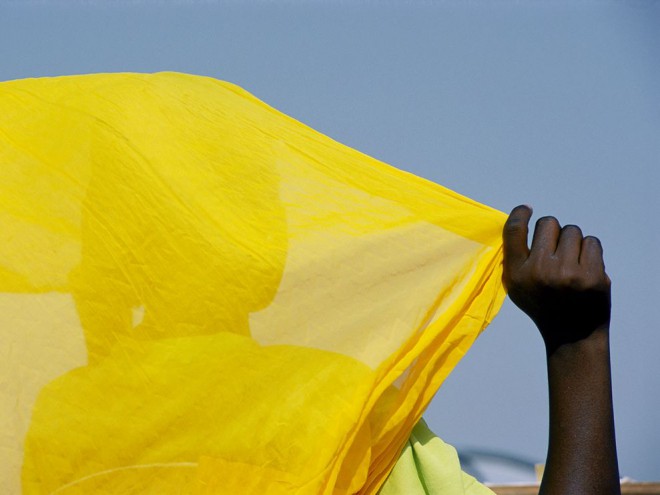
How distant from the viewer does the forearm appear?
1.08 metres

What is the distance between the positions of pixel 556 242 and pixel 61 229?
59 cm

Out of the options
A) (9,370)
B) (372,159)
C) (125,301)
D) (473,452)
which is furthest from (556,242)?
(473,452)

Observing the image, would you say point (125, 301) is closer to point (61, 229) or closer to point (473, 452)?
point (61, 229)

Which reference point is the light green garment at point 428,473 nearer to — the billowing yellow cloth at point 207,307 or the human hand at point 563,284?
the billowing yellow cloth at point 207,307

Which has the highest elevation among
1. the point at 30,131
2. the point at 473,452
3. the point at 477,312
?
the point at 30,131

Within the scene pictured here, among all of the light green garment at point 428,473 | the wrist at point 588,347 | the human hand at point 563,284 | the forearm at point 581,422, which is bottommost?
the light green garment at point 428,473

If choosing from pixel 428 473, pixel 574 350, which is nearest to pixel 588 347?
pixel 574 350

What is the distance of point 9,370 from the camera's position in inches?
43.6

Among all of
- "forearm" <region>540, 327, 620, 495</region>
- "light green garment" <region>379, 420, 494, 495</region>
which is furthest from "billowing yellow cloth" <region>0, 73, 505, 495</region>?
"forearm" <region>540, 327, 620, 495</region>

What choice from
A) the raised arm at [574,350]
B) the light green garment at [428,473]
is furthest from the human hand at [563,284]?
the light green garment at [428,473]

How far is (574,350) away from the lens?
113cm

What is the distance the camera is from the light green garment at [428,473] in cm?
117

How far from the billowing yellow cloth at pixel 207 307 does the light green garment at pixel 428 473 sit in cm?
2

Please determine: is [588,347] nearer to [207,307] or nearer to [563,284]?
[563,284]
